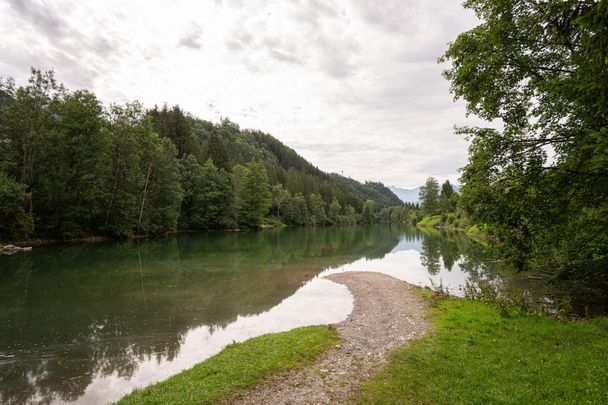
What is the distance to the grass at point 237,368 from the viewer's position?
30.8 feet

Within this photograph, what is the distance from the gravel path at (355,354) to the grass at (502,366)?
75cm

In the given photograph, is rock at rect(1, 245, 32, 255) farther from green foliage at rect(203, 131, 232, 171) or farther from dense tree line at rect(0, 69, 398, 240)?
green foliage at rect(203, 131, 232, 171)

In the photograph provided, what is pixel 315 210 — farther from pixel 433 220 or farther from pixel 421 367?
pixel 421 367

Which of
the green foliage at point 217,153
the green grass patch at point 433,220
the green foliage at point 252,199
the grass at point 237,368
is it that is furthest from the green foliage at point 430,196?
the grass at point 237,368

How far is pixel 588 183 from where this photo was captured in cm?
1102

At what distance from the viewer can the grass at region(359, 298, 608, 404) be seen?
331 inches

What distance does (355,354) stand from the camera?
13031 millimetres

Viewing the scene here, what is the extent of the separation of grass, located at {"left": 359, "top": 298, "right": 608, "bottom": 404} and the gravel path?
2.46 ft

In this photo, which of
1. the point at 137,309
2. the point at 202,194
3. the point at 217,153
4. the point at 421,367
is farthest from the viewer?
the point at 217,153

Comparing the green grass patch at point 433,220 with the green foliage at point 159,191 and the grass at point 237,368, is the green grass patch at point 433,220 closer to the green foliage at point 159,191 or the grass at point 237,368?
the green foliage at point 159,191

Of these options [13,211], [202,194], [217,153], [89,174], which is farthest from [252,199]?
[13,211]

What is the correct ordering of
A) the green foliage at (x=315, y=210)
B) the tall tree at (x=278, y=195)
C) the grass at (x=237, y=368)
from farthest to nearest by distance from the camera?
the green foliage at (x=315, y=210), the tall tree at (x=278, y=195), the grass at (x=237, y=368)

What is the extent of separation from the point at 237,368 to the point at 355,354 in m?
4.56

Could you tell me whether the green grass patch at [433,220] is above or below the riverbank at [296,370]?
above
